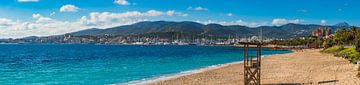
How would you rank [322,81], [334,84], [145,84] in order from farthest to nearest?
[145,84], [322,81], [334,84]

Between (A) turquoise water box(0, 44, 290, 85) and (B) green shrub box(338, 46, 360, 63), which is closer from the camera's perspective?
(A) turquoise water box(0, 44, 290, 85)

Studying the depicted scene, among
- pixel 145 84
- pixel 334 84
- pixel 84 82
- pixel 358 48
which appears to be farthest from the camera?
pixel 358 48

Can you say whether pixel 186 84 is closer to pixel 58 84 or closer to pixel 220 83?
pixel 220 83

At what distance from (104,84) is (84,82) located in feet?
7.70

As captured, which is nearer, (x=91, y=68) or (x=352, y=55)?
(x=91, y=68)

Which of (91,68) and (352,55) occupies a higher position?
(352,55)

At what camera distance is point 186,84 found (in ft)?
111

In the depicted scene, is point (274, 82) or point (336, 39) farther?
point (336, 39)

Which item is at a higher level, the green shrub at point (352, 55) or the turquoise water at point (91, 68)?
the green shrub at point (352, 55)

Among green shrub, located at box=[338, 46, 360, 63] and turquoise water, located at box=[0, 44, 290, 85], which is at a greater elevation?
green shrub, located at box=[338, 46, 360, 63]

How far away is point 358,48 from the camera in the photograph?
212 feet

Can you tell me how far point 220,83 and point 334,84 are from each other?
8.83 m

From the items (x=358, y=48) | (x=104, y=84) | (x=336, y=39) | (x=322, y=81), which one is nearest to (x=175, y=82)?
(x=104, y=84)

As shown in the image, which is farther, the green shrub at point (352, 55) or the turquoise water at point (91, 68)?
the green shrub at point (352, 55)
